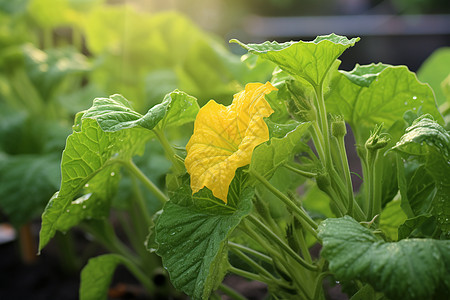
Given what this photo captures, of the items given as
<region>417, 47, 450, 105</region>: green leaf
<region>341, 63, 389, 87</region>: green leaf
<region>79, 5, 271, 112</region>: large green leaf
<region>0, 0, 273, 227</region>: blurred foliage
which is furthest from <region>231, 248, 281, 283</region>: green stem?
<region>79, 5, 271, 112</region>: large green leaf

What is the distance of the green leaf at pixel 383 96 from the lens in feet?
1.95

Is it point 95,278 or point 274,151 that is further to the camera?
point 95,278

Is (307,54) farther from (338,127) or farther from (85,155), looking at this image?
(85,155)

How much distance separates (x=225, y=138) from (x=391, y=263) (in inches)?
7.5

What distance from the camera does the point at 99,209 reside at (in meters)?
0.67

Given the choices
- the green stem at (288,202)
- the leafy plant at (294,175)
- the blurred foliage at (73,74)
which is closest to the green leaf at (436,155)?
the leafy plant at (294,175)

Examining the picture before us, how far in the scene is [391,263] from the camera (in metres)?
0.39

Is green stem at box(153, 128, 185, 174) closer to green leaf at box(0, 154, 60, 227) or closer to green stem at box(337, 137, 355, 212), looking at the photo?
green stem at box(337, 137, 355, 212)

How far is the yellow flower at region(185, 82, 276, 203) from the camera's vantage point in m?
0.45

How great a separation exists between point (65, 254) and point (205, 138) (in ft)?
2.73

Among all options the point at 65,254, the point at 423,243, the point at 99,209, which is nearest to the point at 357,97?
the point at 423,243

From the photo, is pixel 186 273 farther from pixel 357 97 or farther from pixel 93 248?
pixel 93 248

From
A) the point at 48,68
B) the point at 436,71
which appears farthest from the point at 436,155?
the point at 48,68

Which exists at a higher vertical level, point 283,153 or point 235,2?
point 283,153
